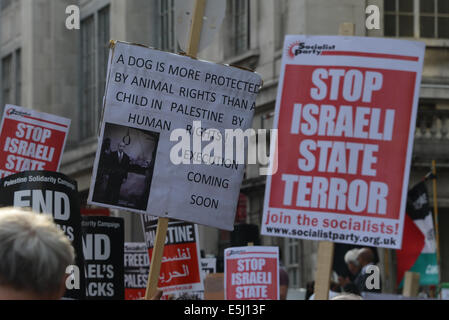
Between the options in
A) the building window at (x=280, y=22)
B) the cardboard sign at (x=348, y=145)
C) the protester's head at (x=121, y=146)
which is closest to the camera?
the cardboard sign at (x=348, y=145)

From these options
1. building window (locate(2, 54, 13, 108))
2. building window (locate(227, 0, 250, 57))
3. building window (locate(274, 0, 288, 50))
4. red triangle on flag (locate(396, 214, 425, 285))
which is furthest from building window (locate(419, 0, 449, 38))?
building window (locate(2, 54, 13, 108))

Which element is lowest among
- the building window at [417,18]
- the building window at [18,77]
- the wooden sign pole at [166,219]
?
the wooden sign pole at [166,219]

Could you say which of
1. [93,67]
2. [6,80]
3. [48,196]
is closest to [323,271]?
[48,196]

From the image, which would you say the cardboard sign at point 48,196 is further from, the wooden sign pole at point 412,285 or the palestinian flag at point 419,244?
the palestinian flag at point 419,244

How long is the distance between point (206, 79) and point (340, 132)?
1.47 m

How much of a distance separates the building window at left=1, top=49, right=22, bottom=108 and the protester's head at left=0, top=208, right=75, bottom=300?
32.8m

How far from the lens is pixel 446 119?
19.8m

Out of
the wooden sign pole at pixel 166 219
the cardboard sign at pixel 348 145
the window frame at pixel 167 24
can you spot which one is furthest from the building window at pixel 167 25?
the cardboard sign at pixel 348 145

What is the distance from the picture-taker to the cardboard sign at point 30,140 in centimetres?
1188

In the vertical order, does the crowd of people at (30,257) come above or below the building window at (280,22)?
below

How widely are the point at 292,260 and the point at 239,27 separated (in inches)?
190

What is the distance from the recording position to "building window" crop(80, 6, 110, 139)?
106ft

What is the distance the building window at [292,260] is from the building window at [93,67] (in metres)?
11.7

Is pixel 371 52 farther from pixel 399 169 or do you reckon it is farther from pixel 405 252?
pixel 405 252
